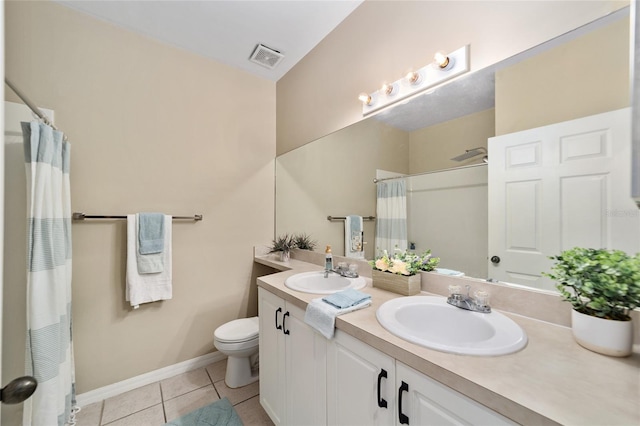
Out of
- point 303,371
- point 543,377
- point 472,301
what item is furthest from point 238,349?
point 543,377

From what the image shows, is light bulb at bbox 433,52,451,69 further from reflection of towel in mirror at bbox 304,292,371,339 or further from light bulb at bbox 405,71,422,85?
reflection of towel in mirror at bbox 304,292,371,339

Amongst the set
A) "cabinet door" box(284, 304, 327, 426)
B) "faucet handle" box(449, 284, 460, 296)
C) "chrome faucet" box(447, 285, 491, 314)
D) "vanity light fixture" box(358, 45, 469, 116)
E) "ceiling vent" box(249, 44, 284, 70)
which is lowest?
"cabinet door" box(284, 304, 327, 426)

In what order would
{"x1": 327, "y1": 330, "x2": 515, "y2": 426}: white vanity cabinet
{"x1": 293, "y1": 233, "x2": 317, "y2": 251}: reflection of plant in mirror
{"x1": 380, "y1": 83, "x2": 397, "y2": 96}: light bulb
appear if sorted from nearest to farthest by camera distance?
{"x1": 327, "y1": 330, "x2": 515, "y2": 426}: white vanity cabinet
{"x1": 380, "y1": 83, "x2": 397, "y2": 96}: light bulb
{"x1": 293, "y1": 233, "x2": 317, "y2": 251}: reflection of plant in mirror

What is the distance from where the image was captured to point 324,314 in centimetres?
105

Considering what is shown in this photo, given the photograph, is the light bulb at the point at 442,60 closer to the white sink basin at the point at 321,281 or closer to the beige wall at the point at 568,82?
the beige wall at the point at 568,82

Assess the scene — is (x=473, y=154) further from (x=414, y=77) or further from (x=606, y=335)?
(x=606, y=335)

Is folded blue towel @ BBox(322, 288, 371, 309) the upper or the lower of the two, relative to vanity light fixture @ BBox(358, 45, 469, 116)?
lower

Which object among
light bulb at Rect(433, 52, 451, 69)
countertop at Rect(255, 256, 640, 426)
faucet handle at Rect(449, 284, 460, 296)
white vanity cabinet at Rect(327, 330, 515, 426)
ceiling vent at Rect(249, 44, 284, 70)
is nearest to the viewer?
countertop at Rect(255, 256, 640, 426)

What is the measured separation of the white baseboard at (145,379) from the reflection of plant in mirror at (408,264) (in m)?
1.73

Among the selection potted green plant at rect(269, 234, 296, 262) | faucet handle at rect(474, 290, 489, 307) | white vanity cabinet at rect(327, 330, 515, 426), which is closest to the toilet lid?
potted green plant at rect(269, 234, 296, 262)

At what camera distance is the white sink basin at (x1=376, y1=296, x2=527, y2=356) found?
2.48 feet

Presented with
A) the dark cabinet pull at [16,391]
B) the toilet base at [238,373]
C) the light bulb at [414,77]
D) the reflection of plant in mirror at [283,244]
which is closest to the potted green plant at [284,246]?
the reflection of plant in mirror at [283,244]

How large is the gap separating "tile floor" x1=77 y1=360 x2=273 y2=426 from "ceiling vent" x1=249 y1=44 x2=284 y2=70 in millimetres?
2629

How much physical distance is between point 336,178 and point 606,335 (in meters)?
1.58
